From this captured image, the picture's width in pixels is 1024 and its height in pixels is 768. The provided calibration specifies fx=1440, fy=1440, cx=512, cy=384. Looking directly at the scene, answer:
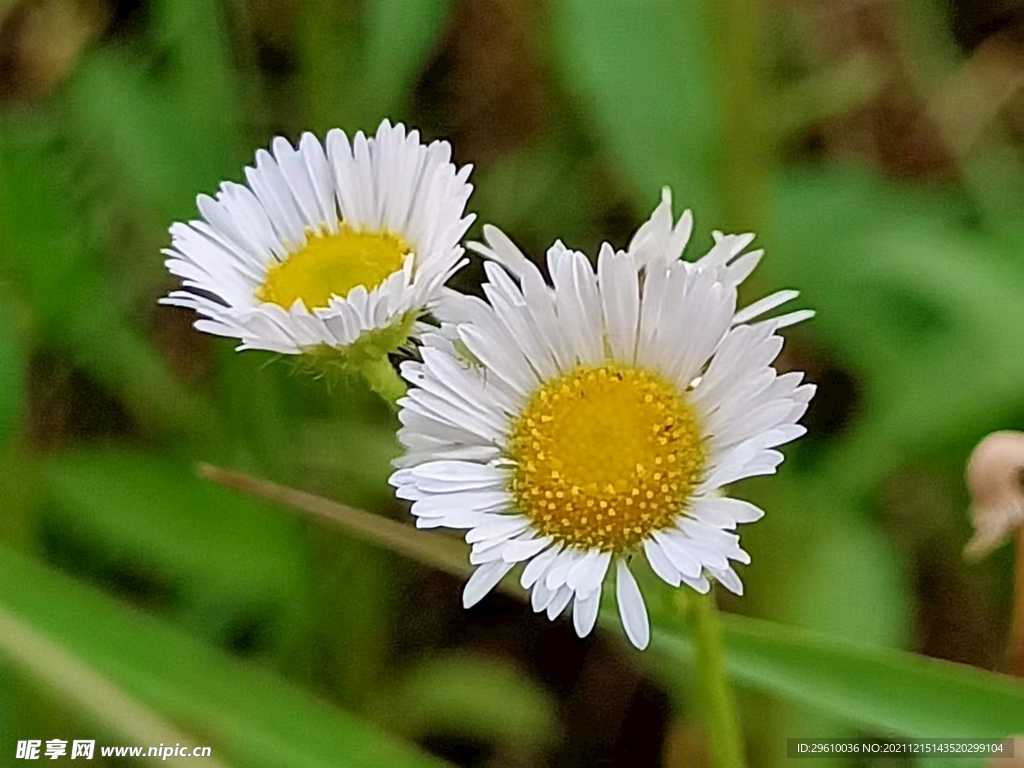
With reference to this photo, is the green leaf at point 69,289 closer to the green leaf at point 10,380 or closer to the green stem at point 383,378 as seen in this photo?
the green leaf at point 10,380

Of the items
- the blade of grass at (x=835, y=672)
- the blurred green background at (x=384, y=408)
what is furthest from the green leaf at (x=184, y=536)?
the blade of grass at (x=835, y=672)

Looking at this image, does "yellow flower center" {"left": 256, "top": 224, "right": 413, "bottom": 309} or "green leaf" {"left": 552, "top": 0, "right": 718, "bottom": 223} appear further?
"green leaf" {"left": 552, "top": 0, "right": 718, "bottom": 223}

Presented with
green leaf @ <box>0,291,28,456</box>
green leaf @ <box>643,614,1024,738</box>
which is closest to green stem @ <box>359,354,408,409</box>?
green leaf @ <box>643,614,1024,738</box>

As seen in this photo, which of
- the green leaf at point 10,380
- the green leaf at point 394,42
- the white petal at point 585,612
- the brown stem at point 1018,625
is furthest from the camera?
the green leaf at point 394,42

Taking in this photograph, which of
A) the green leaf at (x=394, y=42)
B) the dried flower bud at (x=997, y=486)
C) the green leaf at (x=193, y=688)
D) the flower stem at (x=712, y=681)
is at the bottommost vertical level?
the flower stem at (x=712, y=681)

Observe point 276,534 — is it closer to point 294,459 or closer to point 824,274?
point 294,459

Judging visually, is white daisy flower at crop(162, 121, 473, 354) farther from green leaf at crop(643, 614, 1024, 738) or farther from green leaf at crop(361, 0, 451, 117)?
green leaf at crop(361, 0, 451, 117)

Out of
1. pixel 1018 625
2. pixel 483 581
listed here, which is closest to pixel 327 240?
pixel 483 581
